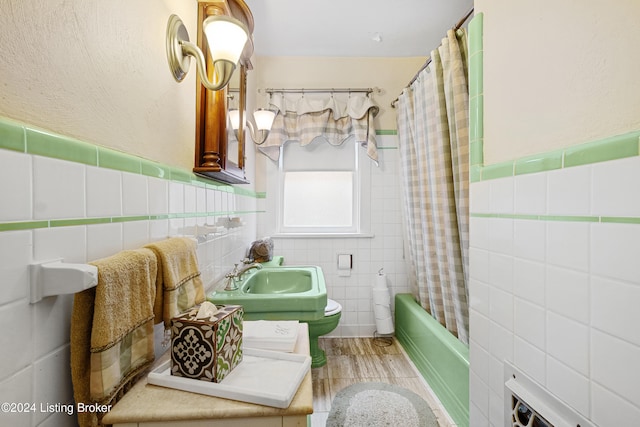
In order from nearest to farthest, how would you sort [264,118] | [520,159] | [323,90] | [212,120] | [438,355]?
[520,159], [212,120], [438,355], [264,118], [323,90]

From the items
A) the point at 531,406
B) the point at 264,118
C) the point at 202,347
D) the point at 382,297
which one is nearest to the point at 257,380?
the point at 202,347

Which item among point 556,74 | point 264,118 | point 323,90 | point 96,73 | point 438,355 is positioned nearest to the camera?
point 96,73

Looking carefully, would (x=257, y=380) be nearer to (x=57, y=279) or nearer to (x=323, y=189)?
(x=57, y=279)

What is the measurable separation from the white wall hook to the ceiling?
81.0 inches

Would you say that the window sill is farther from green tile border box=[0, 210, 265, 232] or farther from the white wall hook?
the white wall hook

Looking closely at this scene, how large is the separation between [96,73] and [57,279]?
1.49 feet

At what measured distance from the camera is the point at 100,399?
0.57 metres

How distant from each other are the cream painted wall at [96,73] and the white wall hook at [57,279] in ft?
0.82

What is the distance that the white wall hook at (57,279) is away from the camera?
51 centimetres

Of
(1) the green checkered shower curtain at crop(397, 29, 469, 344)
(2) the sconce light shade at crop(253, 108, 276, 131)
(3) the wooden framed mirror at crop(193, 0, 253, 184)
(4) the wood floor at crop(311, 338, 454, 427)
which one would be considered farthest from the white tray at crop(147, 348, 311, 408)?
(2) the sconce light shade at crop(253, 108, 276, 131)

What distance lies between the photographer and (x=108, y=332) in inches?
22.6

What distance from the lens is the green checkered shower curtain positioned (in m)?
1.59

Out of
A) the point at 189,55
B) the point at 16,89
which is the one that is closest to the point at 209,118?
the point at 189,55

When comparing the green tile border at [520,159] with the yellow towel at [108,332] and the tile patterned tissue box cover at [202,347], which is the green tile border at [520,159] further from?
the yellow towel at [108,332]
